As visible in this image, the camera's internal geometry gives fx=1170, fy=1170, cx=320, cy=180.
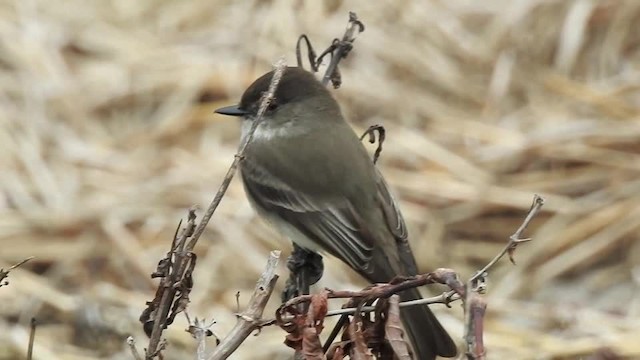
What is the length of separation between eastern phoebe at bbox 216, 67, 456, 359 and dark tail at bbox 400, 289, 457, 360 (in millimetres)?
186

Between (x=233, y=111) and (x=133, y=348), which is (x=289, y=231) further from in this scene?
(x=133, y=348)

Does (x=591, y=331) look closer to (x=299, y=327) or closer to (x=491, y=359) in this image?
(x=491, y=359)

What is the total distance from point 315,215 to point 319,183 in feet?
0.26

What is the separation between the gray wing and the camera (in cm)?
233

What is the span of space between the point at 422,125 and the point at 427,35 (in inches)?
15.3

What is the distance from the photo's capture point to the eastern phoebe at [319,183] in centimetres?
235

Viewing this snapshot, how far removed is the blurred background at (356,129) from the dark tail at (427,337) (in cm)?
81

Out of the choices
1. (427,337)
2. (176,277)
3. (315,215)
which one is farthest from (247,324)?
(315,215)

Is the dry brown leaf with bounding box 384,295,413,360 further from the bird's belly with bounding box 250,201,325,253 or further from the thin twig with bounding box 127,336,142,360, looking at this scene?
the bird's belly with bounding box 250,201,325,253

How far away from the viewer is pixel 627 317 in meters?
2.99

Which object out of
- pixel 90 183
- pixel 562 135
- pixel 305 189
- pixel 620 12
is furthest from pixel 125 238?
pixel 620 12

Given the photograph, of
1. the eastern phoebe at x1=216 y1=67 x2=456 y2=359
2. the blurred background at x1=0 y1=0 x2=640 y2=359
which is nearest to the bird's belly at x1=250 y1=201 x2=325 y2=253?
the eastern phoebe at x1=216 y1=67 x2=456 y2=359

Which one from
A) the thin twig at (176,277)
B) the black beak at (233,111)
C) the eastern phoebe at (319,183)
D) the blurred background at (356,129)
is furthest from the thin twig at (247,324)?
the blurred background at (356,129)

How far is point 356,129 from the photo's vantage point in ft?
12.1
